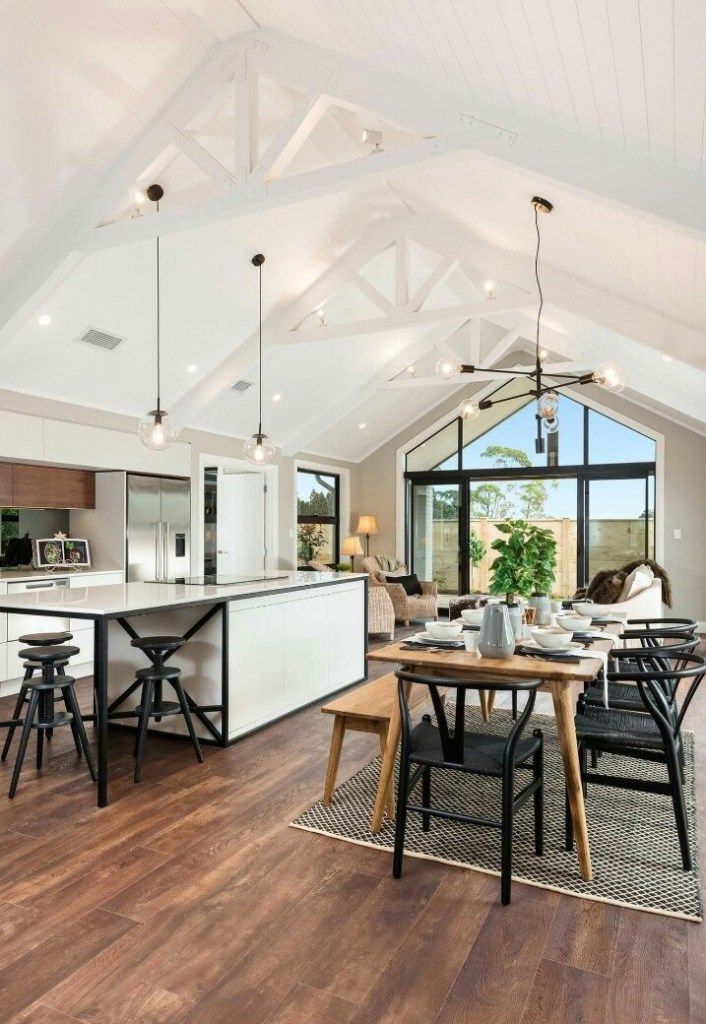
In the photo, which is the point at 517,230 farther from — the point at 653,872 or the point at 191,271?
the point at 653,872

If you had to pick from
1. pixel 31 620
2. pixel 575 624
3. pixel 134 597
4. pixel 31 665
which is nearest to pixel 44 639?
pixel 31 665

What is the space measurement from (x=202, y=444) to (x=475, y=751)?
18.9 feet

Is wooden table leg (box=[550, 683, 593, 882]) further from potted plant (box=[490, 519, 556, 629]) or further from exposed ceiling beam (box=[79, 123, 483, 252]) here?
exposed ceiling beam (box=[79, 123, 483, 252])

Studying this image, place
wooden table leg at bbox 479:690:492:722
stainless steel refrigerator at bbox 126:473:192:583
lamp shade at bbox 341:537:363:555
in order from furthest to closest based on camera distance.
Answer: lamp shade at bbox 341:537:363:555, stainless steel refrigerator at bbox 126:473:192:583, wooden table leg at bbox 479:690:492:722

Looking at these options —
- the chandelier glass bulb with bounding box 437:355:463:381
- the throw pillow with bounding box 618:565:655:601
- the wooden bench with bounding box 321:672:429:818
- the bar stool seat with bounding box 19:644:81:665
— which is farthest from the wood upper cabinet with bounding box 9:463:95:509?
the throw pillow with bounding box 618:565:655:601

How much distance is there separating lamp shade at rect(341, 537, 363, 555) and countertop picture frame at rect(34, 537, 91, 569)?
4.56m

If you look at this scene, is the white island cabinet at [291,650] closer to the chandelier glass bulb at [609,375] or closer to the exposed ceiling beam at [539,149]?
the chandelier glass bulb at [609,375]

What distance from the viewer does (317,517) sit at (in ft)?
33.8

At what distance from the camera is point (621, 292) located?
4820mm

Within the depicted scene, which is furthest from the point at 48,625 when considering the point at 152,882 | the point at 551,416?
the point at 551,416

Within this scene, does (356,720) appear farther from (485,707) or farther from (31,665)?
(31,665)

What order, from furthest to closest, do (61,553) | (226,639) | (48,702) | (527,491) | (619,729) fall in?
(527,491)
(61,553)
(226,639)
(48,702)
(619,729)

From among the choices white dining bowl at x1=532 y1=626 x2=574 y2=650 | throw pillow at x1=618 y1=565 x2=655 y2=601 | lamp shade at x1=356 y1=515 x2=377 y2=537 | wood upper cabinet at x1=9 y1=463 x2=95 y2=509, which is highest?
wood upper cabinet at x1=9 y1=463 x2=95 y2=509

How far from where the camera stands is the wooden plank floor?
1830 mm
